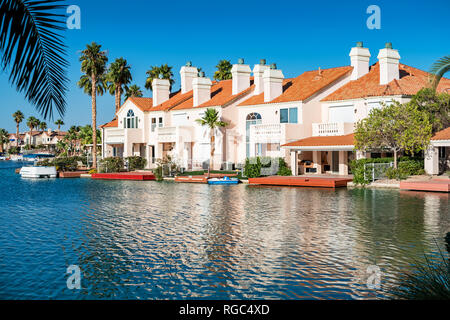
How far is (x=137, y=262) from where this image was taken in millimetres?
14648

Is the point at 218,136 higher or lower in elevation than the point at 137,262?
higher

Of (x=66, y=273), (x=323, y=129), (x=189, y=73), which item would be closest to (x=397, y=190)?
(x=323, y=129)

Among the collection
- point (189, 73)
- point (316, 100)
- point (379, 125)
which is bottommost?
point (379, 125)

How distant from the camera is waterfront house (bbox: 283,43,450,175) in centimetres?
4322

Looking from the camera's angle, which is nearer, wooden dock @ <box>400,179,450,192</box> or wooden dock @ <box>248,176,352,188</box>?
wooden dock @ <box>400,179,450,192</box>

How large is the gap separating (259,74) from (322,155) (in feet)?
41.4

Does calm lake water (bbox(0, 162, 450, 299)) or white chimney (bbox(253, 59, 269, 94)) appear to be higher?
white chimney (bbox(253, 59, 269, 94))

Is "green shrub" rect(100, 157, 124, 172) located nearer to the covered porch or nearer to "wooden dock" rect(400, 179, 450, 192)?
the covered porch

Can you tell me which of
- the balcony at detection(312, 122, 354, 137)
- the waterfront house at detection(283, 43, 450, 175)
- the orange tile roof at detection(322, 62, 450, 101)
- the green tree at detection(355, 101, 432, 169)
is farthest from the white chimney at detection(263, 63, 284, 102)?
the green tree at detection(355, 101, 432, 169)

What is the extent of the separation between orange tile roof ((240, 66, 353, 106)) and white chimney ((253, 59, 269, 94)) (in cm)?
82

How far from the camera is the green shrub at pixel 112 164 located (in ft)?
186

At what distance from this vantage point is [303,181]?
3947 cm

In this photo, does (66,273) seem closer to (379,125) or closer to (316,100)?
(379,125)

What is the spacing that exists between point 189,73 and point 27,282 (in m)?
53.5
